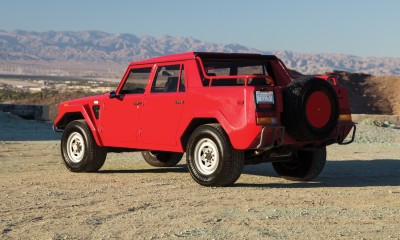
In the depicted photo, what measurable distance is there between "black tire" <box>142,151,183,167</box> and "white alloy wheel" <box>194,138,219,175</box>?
2793 mm

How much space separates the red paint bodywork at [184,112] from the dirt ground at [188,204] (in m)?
0.62

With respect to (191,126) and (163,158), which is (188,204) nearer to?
(191,126)

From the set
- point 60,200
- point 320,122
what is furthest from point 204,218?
point 320,122

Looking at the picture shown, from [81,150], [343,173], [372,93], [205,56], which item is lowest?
[372,93]

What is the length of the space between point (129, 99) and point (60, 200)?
271cm

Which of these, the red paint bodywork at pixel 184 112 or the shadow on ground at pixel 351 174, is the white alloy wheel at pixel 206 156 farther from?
the shadow on ground at pixel 351 174

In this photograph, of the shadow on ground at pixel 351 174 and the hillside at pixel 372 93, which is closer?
the shadow on ground at pixel 351 174

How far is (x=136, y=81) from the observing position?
33.2 ft

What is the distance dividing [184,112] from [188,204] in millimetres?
1920

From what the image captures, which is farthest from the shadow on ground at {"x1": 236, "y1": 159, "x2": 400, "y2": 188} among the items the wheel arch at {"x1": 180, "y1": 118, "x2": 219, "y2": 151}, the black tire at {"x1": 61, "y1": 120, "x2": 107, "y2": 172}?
the black tire at {"x1": 61, "y1": 120, "x2": 107, "y2": 172}

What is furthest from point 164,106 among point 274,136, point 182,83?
point 274,136

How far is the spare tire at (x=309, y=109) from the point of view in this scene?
830 cm

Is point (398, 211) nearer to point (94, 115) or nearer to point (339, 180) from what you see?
point (339, 180)

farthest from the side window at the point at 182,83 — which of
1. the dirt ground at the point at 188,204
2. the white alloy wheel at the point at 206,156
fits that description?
the dirt ground at the point at 188,204
